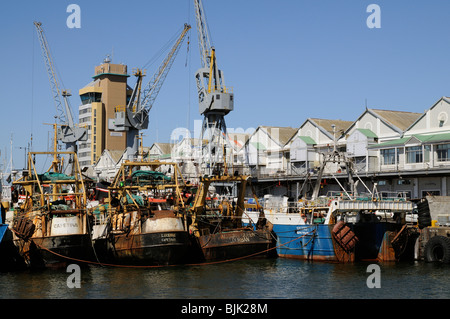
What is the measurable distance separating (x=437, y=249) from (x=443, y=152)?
22628mm

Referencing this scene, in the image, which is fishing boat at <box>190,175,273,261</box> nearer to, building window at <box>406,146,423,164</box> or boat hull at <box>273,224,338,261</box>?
boat hull at <box>273,224,338,261</box>

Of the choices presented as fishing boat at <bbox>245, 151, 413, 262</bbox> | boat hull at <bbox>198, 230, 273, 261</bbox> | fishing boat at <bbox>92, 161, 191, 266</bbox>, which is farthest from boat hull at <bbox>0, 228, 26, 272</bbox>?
fishing boat at <bbox>245, 151, 413, 262</bbox>

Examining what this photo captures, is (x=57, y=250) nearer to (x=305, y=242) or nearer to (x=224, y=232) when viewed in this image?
(x=224, y=232)

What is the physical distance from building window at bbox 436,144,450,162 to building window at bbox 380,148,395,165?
6.64 meters

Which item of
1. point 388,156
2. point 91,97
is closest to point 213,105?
point 388,156

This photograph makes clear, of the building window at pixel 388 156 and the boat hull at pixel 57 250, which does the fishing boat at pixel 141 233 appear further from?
the building window at pixel 388 156

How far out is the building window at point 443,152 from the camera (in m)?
67.3

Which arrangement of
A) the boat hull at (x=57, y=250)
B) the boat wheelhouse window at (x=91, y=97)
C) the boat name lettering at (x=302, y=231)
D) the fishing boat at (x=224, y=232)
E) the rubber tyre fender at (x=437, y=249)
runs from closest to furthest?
the boat hull at (x=57, y=250)
the rubber tyre fender at (x=437, y=249)
the fishing boat at (x=224, y=232)
the boat name lettering at (x=302, y=231)
the boat wheelhouse window at (x=91, y=97)

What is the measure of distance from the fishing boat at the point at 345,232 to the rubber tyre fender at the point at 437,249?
2270 millimetres

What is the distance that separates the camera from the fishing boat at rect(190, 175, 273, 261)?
4791cm

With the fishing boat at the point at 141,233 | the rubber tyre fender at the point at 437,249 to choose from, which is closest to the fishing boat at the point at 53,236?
the fishing boat at the point at 141,233

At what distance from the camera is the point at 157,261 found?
148 feet

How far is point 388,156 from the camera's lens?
245 feet
